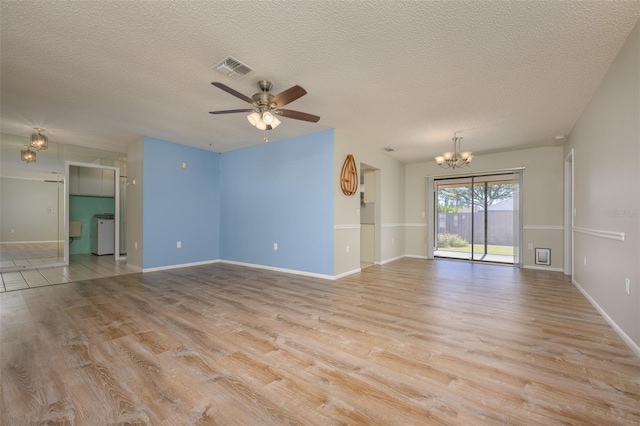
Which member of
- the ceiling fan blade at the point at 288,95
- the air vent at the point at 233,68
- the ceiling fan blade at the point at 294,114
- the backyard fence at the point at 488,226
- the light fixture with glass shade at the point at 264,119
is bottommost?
the backyard fence at the point at 488,226

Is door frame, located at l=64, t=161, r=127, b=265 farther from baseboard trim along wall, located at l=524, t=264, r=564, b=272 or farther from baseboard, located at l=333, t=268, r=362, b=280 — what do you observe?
baseboard trim along wall, located at l=524, t=264, r=564, b=272

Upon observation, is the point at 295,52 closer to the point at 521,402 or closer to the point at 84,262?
the point at 521,402

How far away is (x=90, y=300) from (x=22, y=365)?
1669mm

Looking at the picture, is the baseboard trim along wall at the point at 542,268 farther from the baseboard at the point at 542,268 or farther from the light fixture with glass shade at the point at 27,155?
the light fixture with glass shade at the point at 27,155

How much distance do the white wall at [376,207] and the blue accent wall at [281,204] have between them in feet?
0.62

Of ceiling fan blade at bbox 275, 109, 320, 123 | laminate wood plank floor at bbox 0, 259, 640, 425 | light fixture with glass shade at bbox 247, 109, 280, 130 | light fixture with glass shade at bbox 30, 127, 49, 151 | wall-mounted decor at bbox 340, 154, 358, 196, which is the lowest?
laminate wood plank floor at bbox 0, 259, 640, 425

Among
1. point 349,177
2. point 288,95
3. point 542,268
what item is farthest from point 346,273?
point 542,268

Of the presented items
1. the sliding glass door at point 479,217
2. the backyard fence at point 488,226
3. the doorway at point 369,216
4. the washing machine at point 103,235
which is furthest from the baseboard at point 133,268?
the backyard fence at point 488,226

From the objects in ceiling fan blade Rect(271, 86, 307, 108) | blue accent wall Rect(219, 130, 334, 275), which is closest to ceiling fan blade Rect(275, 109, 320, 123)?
ceiling fan blade Rect(271, 86, 307, 108)

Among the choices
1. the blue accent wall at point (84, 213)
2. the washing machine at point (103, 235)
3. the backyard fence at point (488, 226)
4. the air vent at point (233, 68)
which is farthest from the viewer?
the blue accent wall at point (84, 213)

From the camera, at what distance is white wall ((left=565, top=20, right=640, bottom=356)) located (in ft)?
6.85

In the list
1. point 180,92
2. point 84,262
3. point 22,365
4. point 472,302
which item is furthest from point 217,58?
point 84,262

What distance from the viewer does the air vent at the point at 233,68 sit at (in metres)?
2.48

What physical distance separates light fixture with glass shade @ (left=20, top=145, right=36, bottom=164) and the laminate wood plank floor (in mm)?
3035
